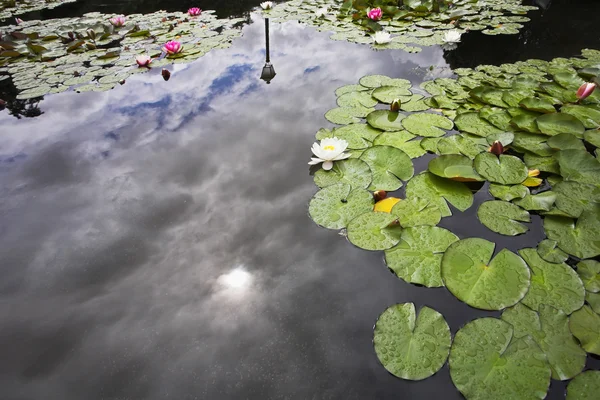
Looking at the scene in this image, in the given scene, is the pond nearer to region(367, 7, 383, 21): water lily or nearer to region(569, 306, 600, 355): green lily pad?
region(569, 306, 600, 355): green lily pad

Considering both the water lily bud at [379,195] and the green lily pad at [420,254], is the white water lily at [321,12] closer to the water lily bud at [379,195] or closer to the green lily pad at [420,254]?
the water lily bud at [379,195]

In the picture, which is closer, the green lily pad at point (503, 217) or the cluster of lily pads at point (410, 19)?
the green lily pad at point (503, 217)

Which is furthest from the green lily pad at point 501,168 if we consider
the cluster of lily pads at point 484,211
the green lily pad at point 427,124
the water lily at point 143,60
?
the water lily at point 143,60

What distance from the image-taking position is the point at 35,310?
133 centimetres

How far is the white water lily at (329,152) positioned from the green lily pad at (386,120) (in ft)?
1.70

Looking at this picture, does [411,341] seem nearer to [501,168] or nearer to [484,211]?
[484,211]

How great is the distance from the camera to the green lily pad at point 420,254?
1.29 meters

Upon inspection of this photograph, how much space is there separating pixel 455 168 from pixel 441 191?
0.62 ft

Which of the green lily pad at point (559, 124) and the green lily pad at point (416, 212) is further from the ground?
the green lily pad at point (559, 124)

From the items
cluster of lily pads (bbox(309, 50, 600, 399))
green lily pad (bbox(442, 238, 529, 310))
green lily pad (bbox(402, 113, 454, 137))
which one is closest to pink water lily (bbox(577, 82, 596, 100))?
cluster of lily pads (bbox(309, 50, 600, 399))

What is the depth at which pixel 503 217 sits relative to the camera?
1.52 meters

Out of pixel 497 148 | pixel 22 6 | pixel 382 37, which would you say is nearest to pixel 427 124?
pixel 497 148

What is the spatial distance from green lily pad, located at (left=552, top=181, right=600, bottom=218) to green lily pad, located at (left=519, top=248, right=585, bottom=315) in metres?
0.38

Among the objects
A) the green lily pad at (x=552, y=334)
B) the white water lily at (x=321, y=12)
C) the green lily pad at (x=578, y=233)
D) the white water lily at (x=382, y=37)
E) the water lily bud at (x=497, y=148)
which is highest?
the white water lily at (x=321, y=12)
